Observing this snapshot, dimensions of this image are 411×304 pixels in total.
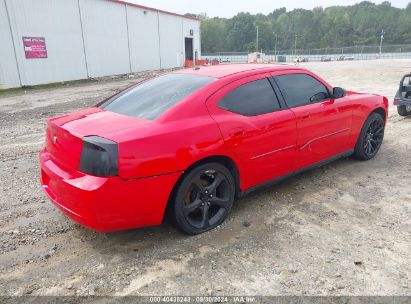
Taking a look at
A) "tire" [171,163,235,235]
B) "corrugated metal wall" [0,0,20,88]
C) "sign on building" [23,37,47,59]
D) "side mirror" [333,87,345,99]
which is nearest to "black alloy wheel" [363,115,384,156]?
"side mirror" [333,87,345,99]

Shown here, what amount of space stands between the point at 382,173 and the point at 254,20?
149564 millimetres

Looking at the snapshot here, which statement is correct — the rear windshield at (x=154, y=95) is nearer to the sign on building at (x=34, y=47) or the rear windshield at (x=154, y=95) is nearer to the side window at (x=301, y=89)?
the side window at (x=301, y=89)

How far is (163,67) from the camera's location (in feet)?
121

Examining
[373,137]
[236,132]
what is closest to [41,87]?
[373,137]

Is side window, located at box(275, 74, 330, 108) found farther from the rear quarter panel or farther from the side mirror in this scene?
the rear quarter panel

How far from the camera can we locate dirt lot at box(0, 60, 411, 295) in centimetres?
275

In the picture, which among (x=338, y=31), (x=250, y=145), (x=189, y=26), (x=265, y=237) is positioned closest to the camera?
(x=265, y=237)

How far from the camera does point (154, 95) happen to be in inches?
148

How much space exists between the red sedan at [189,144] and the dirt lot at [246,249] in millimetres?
315

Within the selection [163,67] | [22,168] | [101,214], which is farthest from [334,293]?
[163,67]

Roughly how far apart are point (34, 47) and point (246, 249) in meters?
22.8

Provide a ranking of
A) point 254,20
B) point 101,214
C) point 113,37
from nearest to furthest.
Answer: point 101,214 < point 113,37 < point 254,20

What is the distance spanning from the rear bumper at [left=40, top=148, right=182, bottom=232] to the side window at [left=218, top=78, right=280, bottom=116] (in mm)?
984

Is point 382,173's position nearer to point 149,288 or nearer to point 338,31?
point 149,288
